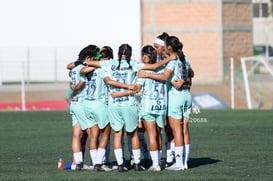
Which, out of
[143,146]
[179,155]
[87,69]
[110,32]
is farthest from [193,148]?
[110,32]

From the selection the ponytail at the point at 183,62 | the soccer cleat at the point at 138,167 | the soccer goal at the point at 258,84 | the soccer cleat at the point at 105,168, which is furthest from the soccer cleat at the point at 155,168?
the soccer goal at the point at 258,84

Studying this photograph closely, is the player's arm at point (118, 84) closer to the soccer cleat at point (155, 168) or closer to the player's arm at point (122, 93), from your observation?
the player's arm at point (122, 93)

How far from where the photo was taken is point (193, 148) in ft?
65.0

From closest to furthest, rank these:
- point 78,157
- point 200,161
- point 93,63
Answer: point 93,63 < point 78,157 < point 200,161

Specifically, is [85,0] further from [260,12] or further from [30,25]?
[260,12]

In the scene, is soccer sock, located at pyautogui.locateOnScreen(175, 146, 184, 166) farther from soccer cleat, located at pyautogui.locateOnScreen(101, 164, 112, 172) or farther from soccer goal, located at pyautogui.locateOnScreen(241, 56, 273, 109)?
soccer goal, located at pyautogui.locateOnScreen(241, 56, 273, 109)

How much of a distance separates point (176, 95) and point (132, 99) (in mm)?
771

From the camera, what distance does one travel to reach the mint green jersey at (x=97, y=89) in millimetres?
15820

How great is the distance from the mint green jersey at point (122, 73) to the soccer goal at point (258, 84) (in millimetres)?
24696

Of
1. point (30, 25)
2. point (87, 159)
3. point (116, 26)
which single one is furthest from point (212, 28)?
point (87, 159)

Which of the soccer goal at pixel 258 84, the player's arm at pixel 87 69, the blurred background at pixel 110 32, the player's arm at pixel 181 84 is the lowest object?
the soccer goal at pixel 258 84

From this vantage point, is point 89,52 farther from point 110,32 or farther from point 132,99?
point 110,32

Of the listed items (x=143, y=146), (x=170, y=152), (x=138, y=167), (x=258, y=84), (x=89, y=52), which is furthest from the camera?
(x=258, y=84)

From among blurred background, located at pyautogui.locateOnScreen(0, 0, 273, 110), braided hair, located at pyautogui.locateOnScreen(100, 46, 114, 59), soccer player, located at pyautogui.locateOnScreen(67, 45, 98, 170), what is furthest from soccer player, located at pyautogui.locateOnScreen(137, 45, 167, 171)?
blurred background, located at pyautogui.locateOnScreen(0, 0, 273, 110)
